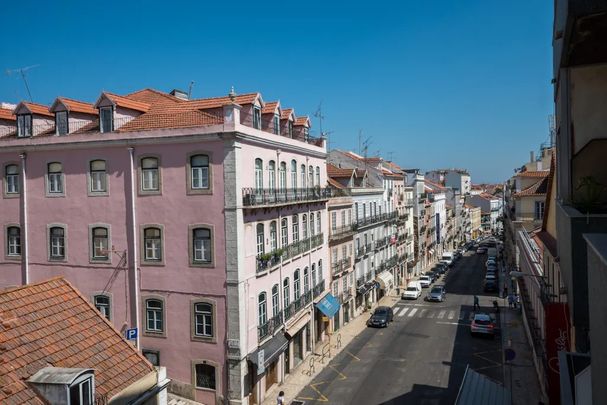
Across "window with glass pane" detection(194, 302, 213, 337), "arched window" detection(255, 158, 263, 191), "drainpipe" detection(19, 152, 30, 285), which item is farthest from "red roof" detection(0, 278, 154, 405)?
"drainpipe" detection(19, 152, 30, 285)

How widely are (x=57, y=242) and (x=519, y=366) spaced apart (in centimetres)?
2902

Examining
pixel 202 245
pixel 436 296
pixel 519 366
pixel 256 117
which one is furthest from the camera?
pixel 436 296

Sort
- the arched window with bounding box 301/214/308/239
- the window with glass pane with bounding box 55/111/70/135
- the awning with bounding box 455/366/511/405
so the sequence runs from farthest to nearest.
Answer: the arched window with bounding box 301/214/308/239
the window with glass pane with bounding box 55/111/70/135
the awning with bounding box 455/366/511/405

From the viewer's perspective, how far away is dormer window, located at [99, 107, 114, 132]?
24969 millimetres

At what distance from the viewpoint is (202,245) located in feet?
76.9

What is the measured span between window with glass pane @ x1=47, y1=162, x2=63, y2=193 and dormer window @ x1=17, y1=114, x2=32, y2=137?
2.75m

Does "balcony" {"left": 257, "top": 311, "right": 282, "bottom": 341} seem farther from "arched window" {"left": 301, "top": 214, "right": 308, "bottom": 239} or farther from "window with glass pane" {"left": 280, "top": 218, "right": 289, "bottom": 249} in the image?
"arched window" {"left": 301, "top": 214, "right": 308, "bottom": 239}

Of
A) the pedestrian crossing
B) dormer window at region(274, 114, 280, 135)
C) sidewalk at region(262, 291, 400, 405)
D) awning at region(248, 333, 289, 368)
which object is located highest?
dormer window at region(274, 114, 280, 135)

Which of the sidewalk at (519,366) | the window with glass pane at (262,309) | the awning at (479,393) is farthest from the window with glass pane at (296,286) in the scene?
the awning at (479,393)

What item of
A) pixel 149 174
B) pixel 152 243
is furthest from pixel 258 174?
pixel 152 243

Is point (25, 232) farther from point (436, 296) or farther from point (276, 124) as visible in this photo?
point (436, 296)

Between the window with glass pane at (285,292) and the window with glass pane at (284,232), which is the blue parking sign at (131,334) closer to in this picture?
the window with glass pane at (285,292)

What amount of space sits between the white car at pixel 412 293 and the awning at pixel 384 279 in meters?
2.09

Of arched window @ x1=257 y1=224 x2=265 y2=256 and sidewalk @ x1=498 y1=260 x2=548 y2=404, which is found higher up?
arched window @ x1=257 y1=224 x2=265 y2=256
